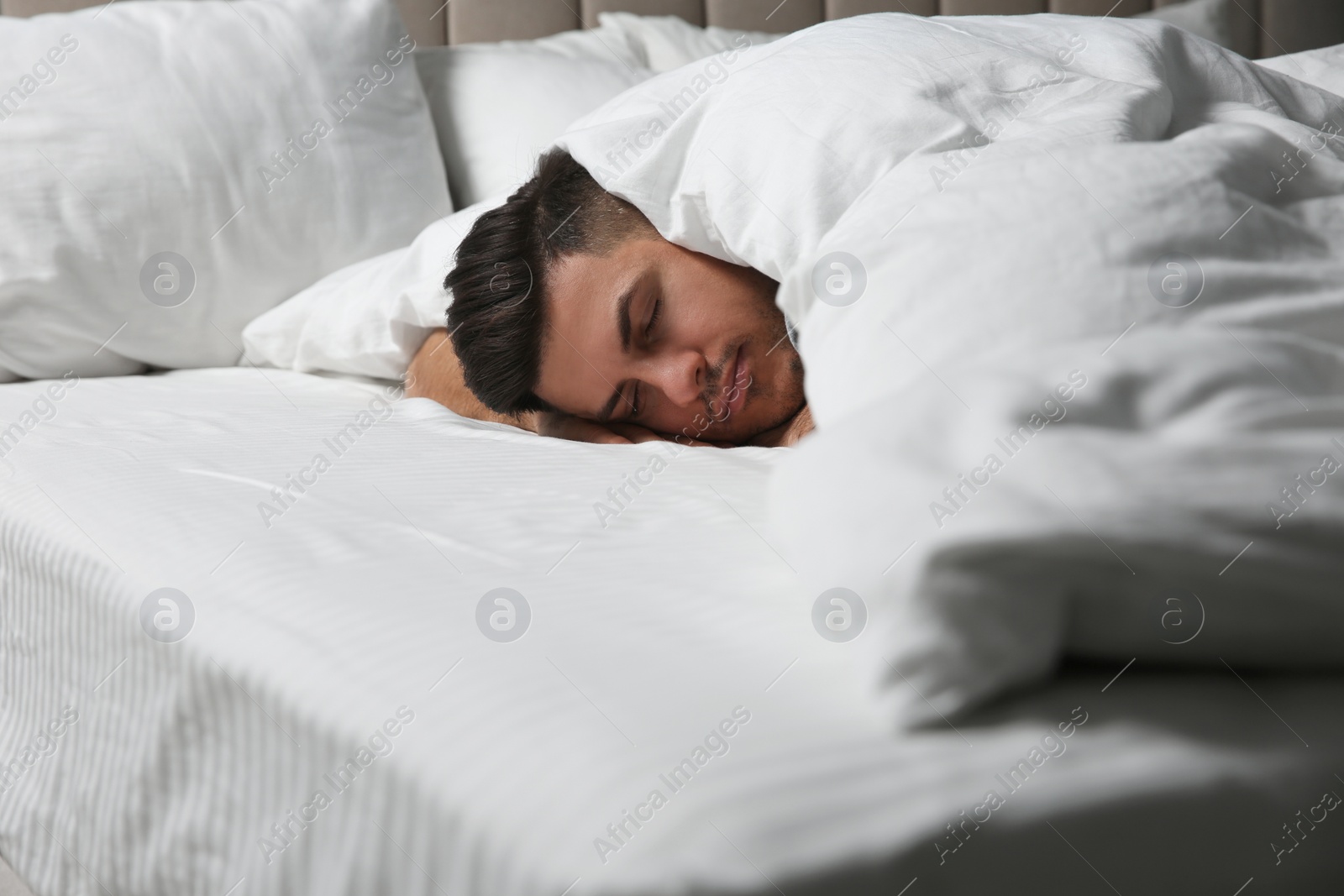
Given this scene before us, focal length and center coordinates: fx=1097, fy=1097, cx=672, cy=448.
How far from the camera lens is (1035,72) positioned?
0.81 meters

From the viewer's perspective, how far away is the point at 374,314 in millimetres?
1188

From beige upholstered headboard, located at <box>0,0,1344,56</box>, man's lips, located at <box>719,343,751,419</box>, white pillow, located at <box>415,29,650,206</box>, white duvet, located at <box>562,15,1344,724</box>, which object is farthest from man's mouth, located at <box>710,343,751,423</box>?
beige upholstered headboard, located at <box>0,0,1344,56</box>

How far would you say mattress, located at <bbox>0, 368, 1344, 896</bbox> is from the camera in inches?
12.9

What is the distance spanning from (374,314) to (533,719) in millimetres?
889

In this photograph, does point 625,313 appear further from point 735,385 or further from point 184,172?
point 184,172

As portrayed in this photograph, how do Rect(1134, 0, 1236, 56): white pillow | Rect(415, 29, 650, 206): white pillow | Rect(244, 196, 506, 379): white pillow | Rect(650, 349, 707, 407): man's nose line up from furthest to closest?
Rect(1134, 0, 1236, 56): white pillow, Rect(415, 29, 650, 206): white pillow, Rect(244, 196, 506, 379): white pillow, Rect(650, 349, 707, 407): man's nose

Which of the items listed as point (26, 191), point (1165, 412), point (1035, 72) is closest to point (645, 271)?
point (1035, 72)

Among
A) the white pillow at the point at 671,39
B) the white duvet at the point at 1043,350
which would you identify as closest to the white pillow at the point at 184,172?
the white pillow at the point at 671,39

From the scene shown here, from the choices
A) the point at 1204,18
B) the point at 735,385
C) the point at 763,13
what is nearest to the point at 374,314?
the point at 735,385

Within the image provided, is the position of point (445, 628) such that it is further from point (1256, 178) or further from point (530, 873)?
point (1256, 178)

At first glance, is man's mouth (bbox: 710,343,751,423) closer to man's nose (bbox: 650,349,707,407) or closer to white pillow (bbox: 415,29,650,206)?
man's nose (bbox: 650,349,707,407)

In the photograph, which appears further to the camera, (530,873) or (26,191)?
(26,191)

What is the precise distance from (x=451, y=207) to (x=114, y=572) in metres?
1.01

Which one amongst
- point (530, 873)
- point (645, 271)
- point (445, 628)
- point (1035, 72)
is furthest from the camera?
point (645, 271)
